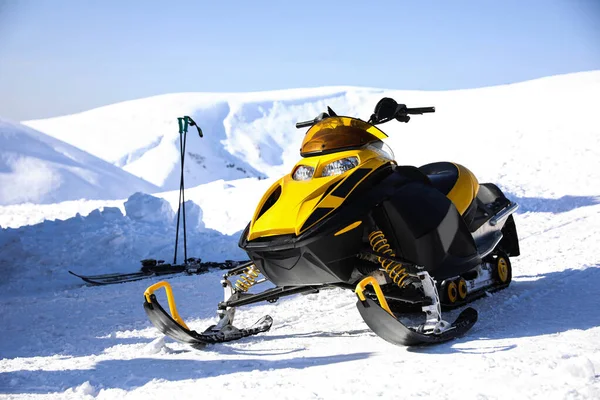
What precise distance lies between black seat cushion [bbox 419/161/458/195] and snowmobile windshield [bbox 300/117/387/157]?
993 millimetres

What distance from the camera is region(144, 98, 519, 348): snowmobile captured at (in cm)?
416

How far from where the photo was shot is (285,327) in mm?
5188

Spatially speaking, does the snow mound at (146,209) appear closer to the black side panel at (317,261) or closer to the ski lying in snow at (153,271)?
the ski lying in snow at (153,271)

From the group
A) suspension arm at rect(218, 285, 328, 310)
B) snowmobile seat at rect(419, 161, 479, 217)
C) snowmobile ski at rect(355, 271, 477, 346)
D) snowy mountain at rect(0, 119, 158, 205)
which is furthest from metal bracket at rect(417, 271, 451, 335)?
snowy mountain at rect(0, 119, 158, 205)

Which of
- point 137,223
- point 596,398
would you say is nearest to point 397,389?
point 596,398

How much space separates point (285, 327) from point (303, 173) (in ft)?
4.47

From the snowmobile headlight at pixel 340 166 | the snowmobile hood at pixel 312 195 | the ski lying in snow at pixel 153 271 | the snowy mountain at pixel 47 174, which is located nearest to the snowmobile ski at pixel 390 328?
the snowmobile hood at pixel 312 195

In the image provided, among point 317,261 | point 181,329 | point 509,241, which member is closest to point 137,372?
point 181,329

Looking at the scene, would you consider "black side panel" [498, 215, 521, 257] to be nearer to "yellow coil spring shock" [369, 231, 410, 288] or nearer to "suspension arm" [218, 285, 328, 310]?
"yellow coil spring shock" [369, 231, 410, 288]

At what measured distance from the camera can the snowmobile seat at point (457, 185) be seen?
5.46 m

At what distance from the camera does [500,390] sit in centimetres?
297

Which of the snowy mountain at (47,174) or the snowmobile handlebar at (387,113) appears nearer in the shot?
the snowmobile handlebar at (387,113)

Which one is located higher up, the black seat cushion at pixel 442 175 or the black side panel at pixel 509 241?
the black seat cushion at pixel 442 175

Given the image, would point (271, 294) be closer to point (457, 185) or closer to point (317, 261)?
point (317, 261)
